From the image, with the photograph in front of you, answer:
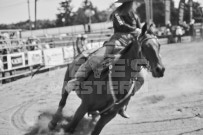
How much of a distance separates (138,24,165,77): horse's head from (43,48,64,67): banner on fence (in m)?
12.3

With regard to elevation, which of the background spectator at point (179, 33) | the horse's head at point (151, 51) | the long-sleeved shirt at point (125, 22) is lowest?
the horse's head at point (151, 51)

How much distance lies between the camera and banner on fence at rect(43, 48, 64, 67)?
53.2 ft

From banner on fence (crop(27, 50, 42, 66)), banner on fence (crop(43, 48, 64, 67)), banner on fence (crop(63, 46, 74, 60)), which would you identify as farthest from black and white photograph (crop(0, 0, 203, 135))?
banner on fence (crop(63, 46, 74, 60))

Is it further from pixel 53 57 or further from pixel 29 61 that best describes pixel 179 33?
pixel 29 61

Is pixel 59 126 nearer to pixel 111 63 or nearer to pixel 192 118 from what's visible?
pixel 111 63

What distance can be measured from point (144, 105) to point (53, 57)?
10248 mm

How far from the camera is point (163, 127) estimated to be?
5.72m

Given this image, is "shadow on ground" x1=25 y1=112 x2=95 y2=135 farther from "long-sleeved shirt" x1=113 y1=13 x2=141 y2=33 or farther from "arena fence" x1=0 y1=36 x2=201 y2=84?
"arena fence" x1=0 y1=36 x2=201 y2=84

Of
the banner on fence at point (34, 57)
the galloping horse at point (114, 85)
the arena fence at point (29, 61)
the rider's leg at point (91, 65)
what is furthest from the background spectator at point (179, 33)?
the galloping horse at point (114, 85)

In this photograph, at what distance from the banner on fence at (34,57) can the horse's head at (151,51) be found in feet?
37.7

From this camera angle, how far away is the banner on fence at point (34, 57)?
49.3 feet

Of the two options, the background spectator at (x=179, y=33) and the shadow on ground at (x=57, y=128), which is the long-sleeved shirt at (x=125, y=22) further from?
the background spectator at (x=179, y=33)

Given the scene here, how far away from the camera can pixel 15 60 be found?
14.1 meters

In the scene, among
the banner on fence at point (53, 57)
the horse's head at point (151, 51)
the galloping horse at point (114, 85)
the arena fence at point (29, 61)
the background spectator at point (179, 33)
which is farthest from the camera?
the background spectator at point (179, 33)
